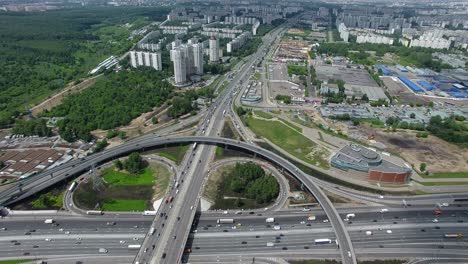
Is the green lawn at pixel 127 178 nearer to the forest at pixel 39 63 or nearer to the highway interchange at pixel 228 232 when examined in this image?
the highway interchange at pixel 228 232

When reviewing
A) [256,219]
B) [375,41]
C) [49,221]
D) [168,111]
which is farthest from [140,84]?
[375,41]

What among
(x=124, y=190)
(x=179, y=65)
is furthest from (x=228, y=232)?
(x=179, y=65)

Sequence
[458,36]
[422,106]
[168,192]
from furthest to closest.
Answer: [458,36] → [422,106] → [168,192]

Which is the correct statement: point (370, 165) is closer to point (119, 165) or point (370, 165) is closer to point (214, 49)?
point (119, 165)

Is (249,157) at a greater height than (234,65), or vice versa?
(234,65)

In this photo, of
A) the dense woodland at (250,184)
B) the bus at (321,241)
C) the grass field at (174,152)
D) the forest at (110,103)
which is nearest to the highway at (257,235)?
the bus at (321,241)

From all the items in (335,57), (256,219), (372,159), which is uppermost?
(335,57)

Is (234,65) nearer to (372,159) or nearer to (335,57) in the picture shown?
(335,57)
